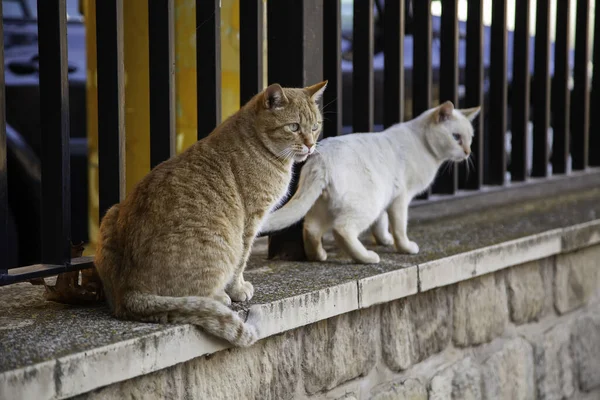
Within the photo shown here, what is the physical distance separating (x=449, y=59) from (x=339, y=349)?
5.71 ft

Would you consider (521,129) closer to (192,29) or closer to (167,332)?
(192,29)

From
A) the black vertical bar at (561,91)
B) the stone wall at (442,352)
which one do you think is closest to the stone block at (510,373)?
the stone wall at (442,352)

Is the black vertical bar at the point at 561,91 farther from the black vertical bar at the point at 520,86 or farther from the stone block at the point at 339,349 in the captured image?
the stone block at the point at 339,349

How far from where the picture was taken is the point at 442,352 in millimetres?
2855

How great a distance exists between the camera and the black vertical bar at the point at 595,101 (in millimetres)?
4816

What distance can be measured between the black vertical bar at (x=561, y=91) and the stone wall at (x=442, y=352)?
91cm

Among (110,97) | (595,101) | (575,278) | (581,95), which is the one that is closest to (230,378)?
(110,97)

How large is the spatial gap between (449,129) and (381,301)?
924 millimetres

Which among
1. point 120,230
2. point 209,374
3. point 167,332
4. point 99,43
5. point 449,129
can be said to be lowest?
point 209,374

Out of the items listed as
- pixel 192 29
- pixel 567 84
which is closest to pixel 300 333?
pixel 192 29

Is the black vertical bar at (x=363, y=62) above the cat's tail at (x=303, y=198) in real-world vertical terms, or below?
above

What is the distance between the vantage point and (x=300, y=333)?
2.30 m

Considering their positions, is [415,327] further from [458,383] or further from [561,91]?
[561,91]

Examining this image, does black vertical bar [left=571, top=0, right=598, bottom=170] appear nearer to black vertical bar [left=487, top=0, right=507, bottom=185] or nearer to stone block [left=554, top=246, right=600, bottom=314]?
black vertical bar [left=487, top=0, right=507, bottom=185]
